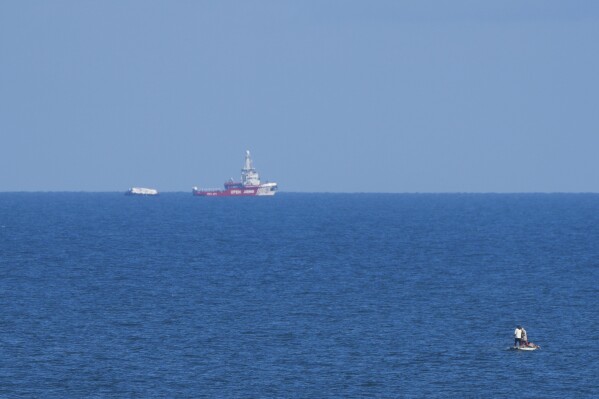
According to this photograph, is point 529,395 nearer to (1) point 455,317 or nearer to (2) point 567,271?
(1) point 455,317

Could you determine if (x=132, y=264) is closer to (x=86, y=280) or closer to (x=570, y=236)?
(x=86, y=280)

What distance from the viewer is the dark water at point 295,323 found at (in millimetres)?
57688

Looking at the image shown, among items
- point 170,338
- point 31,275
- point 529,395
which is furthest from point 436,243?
point 529,395

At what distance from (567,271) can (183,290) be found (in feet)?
129

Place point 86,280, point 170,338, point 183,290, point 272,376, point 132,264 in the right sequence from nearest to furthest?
point 272,376, point 170,338, point 183,290, point 86,280, point 132,264

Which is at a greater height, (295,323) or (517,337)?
(517,337)

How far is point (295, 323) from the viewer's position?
75500 mm

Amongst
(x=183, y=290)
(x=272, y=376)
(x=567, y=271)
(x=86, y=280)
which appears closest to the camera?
(x=272, y=376)

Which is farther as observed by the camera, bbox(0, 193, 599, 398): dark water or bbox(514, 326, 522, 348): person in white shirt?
bbox(514, 326, 522, 348): person in white shirt

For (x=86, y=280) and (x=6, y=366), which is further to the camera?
(x=86, y=280)

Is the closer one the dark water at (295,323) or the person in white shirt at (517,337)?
the dark water at (295,323)

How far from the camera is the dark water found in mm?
57688

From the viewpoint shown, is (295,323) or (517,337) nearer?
(517,337)

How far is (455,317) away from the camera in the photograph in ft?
258
